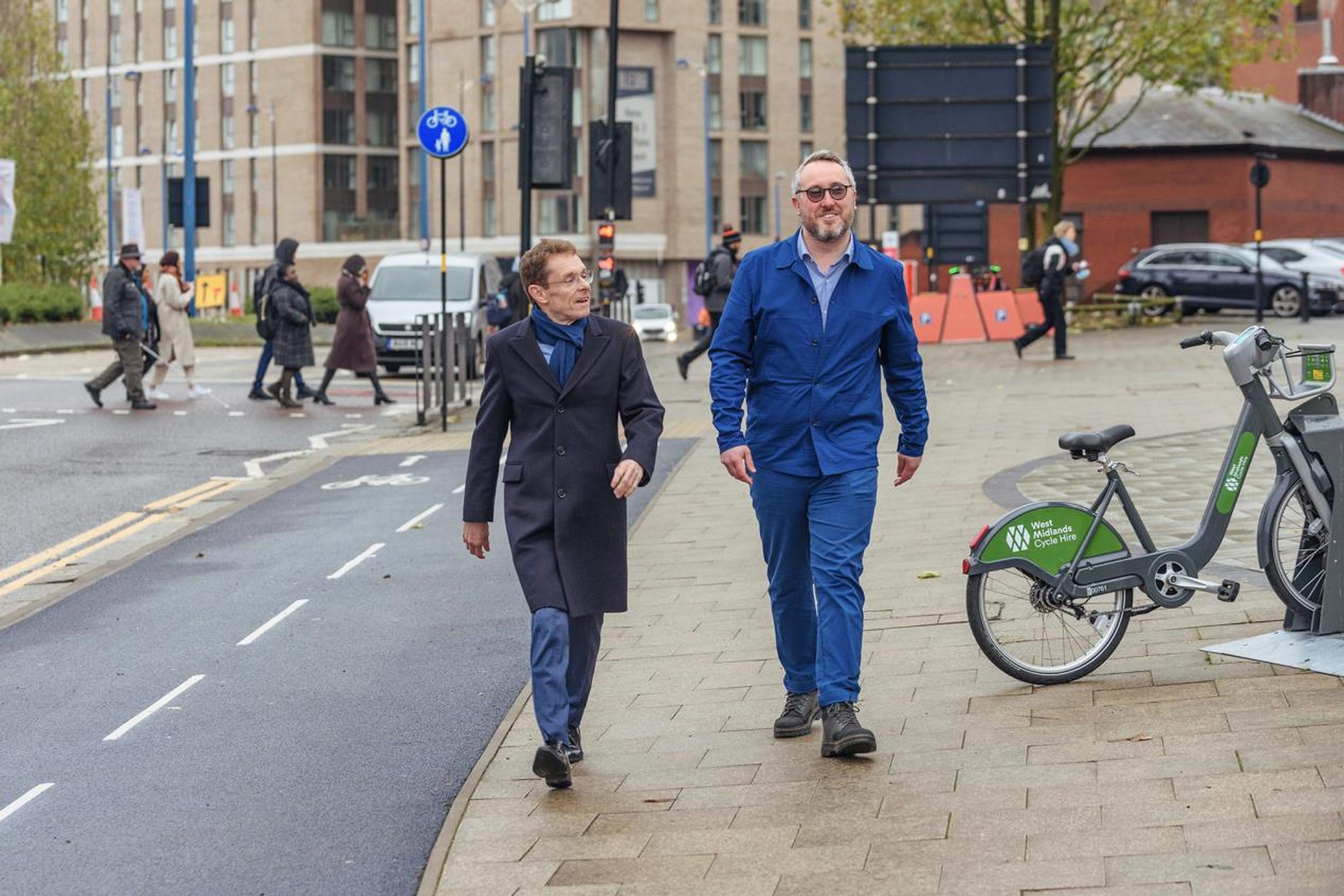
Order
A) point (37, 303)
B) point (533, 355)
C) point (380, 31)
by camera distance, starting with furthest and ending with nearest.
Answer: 1. point (380, 31)
2. point (37, 303)
3. point (533, 355)

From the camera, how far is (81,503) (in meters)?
14.4

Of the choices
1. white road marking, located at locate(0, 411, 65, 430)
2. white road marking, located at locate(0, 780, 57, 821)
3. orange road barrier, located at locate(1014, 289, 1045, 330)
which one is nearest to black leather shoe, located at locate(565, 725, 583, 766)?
white road marking, located at locate(0, 780, 57, 821)

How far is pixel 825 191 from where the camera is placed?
6242 mm

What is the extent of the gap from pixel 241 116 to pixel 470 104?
13415 millimetres

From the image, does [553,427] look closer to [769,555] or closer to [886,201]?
[769,555]

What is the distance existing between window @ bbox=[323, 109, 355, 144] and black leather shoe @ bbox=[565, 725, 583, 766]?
304 feet

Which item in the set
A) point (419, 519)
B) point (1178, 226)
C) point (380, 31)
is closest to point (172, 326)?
point (419, 519)

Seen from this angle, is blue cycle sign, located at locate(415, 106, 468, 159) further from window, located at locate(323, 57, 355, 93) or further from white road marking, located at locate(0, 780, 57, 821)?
window, located at locate(323, 57, 355, 93)

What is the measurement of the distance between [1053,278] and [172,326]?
11068mm

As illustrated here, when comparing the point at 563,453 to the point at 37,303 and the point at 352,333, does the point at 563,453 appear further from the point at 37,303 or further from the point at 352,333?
the point at 37,303

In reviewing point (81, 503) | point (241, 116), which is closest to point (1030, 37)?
point (81, 503)

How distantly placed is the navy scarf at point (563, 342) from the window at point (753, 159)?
303 ft

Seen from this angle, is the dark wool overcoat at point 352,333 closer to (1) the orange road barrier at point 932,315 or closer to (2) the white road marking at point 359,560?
(2) the white road marking at point 359,560

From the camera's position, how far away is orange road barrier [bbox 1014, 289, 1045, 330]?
3794 centimetres
